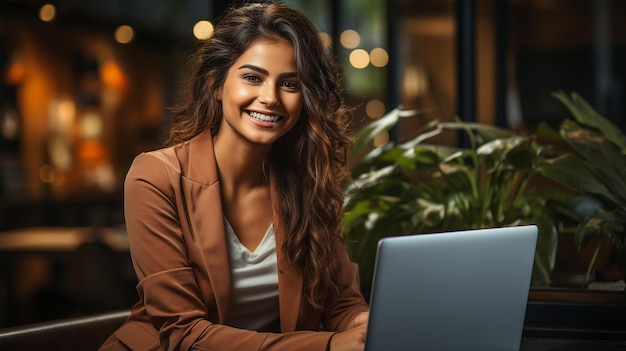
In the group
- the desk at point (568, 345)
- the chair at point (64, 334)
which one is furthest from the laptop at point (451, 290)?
the chair at point (64, 334)

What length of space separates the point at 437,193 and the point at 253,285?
78 centimetres

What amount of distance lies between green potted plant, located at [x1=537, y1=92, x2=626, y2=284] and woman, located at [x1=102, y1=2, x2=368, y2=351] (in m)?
0.55

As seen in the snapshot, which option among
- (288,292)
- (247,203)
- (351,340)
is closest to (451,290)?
(351,340)

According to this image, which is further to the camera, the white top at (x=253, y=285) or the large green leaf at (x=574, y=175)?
the large green leaf at (x=574, y=175)

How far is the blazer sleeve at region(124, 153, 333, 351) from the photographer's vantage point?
1.59 meters

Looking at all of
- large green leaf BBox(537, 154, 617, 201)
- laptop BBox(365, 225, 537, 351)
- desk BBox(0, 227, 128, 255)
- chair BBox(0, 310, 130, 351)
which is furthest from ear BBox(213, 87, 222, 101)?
desk BBox(0, 227, 128, 255)

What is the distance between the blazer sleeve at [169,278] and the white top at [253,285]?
10 centimetres

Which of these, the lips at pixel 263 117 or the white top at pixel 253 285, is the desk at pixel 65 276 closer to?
the white top at pixel 253 285

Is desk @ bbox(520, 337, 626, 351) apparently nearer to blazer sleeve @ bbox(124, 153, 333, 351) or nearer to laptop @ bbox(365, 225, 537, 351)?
laptop @ bbox(365, 225, 537, 351)

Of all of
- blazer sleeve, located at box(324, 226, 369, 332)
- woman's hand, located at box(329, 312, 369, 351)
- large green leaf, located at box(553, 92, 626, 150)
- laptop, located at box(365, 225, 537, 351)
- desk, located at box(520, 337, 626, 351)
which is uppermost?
large green leaf, located at box(553, 92, 626, 150)

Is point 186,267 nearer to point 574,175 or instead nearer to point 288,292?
point 288,292

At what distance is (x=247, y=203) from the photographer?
1895mm

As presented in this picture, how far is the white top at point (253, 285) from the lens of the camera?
182cm

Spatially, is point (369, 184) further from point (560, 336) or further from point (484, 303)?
point (484, 303)
